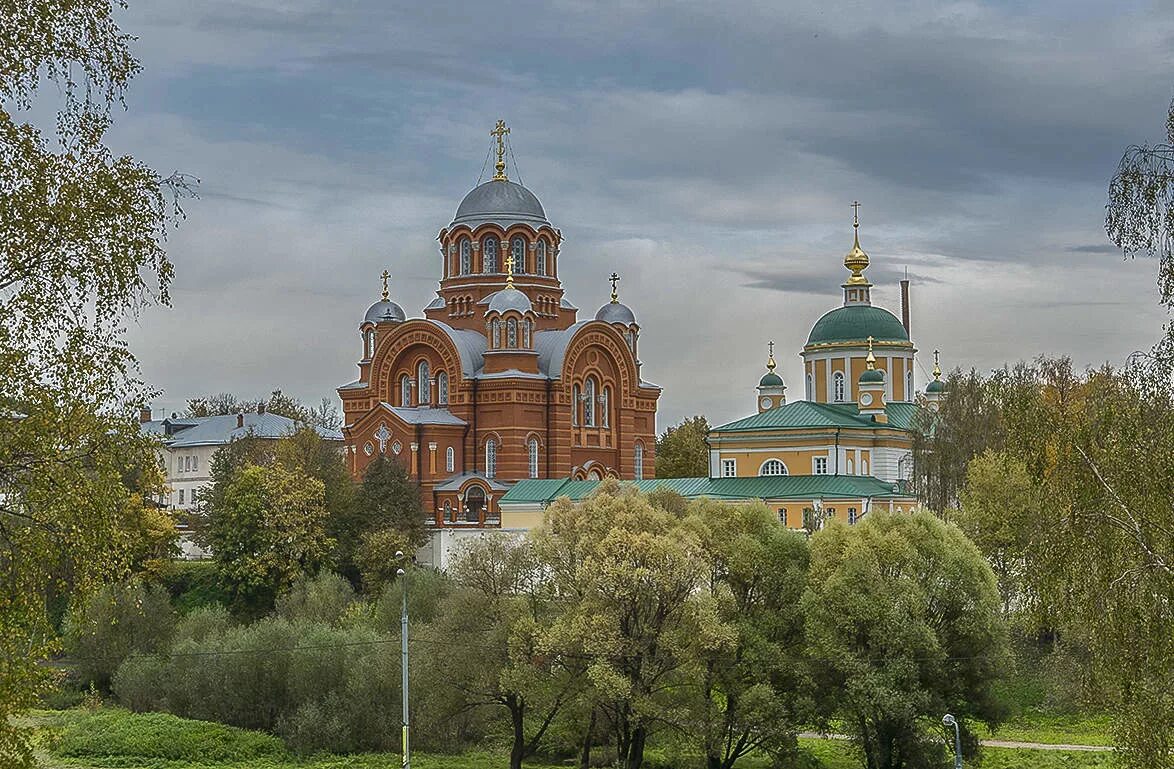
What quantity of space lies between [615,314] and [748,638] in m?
32.8

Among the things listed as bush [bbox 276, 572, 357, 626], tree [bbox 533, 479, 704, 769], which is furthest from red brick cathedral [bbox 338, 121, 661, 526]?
tree [bbox 533, 479, 704, 769]

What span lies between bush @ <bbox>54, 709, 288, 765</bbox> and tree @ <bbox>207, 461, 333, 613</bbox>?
10.8m

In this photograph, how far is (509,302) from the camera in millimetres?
54531

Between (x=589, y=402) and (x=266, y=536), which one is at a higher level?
(x=589, y=402)

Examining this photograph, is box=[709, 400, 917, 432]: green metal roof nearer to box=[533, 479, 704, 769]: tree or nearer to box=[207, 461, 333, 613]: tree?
box=[207, 461, 333, 613]: tree

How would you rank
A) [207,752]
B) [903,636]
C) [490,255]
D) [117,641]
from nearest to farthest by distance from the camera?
[903,636], [207,752], [117,641], [490,255]

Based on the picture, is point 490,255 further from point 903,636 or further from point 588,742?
point 903,636

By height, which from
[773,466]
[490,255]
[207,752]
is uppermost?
[490,255]

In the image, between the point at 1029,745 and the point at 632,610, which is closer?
the point at 632,610

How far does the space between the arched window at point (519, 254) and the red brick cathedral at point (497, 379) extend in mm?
52

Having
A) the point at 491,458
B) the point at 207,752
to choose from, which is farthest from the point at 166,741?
the point at 491,458

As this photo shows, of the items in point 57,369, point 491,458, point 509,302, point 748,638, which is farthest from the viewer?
point 509,302

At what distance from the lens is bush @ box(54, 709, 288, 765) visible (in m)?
31.9

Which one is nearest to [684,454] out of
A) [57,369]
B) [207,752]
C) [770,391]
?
[770,391]
